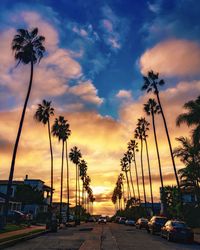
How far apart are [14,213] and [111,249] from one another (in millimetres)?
36377

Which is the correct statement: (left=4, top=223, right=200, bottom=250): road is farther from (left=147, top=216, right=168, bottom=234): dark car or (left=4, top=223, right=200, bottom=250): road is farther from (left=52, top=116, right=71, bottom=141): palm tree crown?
(left=52, top=116, right=71, bottom=141): palm tree crown

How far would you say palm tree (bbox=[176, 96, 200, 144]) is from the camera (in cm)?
3691

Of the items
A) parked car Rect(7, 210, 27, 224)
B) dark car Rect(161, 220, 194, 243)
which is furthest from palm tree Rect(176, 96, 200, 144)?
parked car Rect(7, 210, 27, 224)

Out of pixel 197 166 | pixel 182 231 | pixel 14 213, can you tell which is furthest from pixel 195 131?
pixel 14 213

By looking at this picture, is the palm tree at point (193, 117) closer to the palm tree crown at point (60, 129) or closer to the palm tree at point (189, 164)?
the palm tree at point (189, 164)

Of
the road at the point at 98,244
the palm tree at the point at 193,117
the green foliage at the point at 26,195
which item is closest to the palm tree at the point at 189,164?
the palm tree at the point at 193,117

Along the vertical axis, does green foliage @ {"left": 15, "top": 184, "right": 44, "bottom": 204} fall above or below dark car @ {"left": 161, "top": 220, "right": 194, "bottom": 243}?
above

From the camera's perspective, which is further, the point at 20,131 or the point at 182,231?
the point at 20,131

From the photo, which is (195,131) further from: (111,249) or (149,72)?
(111,249)

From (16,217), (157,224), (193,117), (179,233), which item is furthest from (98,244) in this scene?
(16,217)

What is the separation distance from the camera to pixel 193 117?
37938 millimetres

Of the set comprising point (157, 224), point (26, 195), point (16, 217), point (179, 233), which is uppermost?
point (26, 195)

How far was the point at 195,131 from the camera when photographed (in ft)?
121

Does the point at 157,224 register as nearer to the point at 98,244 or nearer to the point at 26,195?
the point at 98,244
